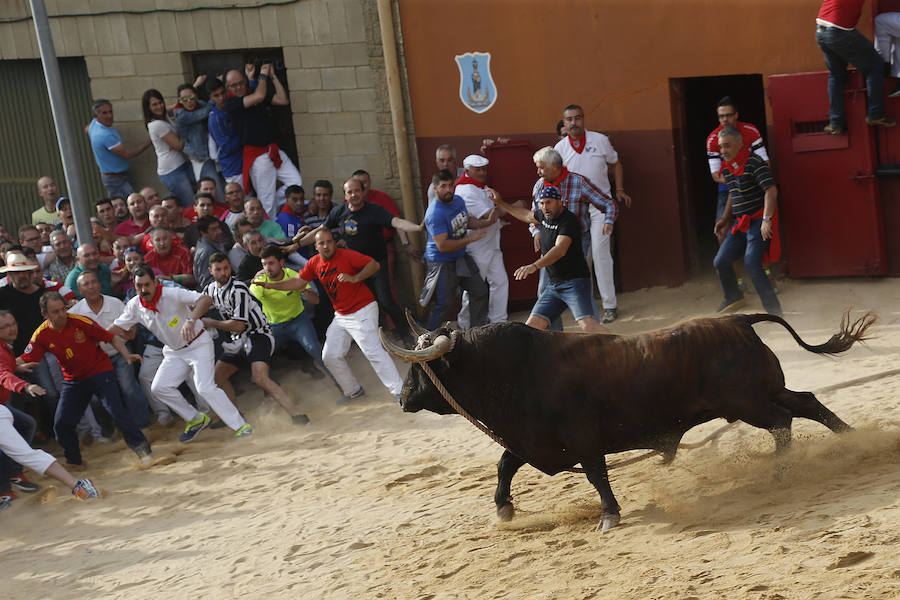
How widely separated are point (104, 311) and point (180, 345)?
82cm

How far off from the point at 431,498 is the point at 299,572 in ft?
4.11

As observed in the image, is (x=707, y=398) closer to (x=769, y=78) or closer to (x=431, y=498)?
(x=431, y=498)

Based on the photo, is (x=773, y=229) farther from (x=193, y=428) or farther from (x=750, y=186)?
(x=193, y=428)

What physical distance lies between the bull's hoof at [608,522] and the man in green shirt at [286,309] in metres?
4.74

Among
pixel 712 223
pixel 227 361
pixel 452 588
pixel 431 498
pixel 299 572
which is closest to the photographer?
pixel 452 588

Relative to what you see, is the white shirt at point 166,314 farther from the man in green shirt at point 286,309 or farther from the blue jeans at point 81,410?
the man in green shirt at point 286,309

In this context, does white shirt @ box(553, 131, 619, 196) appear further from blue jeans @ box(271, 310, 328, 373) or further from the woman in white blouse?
the woman in white blouse

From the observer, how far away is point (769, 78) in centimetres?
1082

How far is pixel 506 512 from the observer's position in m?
7.16

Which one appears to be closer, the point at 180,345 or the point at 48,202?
the point at 180,345

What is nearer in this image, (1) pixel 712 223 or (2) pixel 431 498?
(2) pixel 431 498

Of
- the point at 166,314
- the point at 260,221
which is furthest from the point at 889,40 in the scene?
the point at 166,314

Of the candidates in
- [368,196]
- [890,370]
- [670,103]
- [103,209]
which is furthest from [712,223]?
[103,209]

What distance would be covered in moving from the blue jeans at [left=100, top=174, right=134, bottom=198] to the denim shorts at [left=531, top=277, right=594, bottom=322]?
239 inches
